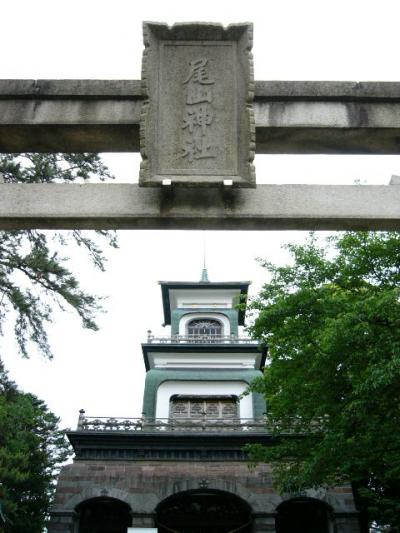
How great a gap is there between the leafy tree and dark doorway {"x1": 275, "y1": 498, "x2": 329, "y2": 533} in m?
2.76

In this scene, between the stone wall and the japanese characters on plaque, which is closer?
the japanese characters on plaque

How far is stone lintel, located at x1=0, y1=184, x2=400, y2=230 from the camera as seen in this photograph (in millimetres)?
4266

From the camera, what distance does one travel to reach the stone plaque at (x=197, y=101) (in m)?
4.34

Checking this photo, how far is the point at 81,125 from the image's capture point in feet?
15.3

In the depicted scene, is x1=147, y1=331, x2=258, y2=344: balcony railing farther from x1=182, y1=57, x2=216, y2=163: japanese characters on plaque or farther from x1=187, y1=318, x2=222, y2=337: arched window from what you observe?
x1=182, y1=57, x2=216, y2=163: japanese characters on plaque

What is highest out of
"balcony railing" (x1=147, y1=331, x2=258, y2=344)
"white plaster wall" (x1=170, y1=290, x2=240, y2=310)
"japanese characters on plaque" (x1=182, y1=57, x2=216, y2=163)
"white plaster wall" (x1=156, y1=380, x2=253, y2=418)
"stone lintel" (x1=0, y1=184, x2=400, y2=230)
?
"white plaster wall" (x1=170, y1=290, x2=240, y2=310)

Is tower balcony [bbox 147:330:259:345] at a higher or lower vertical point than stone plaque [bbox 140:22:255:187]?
higher

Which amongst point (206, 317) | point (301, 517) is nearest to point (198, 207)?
point (301, 517)

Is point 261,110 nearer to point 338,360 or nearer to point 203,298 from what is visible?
point 338,360

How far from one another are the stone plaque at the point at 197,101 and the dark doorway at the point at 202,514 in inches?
553

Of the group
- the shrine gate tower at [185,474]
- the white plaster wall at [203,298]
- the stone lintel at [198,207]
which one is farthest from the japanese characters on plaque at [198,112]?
the white plaster wall at [203,298]

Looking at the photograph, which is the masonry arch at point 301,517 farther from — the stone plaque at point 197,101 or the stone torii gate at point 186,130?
the stone plaque at point 197,101

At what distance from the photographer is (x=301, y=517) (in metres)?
16.7

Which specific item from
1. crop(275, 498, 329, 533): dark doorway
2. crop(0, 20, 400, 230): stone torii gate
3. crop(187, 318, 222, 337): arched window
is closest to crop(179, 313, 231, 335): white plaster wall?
crop(187, 318, 222, 337): arched window
